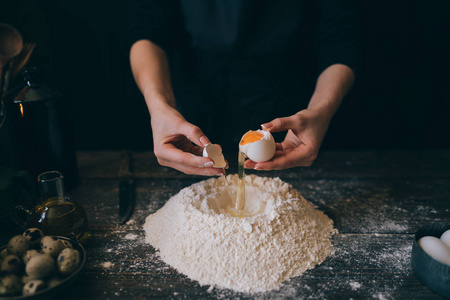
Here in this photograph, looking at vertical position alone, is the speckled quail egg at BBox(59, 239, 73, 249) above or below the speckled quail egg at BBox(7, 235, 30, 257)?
below

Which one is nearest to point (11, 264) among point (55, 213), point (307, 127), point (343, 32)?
point (55, 213)

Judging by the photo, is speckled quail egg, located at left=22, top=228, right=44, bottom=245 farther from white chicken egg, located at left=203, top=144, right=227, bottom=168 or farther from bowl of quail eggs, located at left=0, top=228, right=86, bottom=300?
white chicken egg, located at left=203, top=144, right=227, bottom=168

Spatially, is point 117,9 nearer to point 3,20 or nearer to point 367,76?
point 3,20

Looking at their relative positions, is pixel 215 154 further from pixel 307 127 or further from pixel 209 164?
pixel 307 127

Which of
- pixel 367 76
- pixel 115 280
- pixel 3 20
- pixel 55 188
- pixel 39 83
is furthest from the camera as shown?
pixel 367 76

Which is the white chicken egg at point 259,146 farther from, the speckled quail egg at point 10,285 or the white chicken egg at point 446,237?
the speckled quail egg at point 10,285

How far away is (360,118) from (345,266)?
1.24m

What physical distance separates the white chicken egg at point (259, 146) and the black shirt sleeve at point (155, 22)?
658 mm

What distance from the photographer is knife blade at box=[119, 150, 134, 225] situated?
3.77 ft

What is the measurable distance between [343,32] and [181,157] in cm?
83

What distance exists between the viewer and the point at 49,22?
1.76m

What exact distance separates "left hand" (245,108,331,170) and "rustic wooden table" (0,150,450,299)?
0.24 metres

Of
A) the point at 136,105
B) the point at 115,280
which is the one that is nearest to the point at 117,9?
the point at 136,105

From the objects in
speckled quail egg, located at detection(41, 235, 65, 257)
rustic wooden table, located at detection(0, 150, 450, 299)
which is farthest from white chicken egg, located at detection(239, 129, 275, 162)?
speckled quail egg, located at detection(41, 235, 65, 257)
